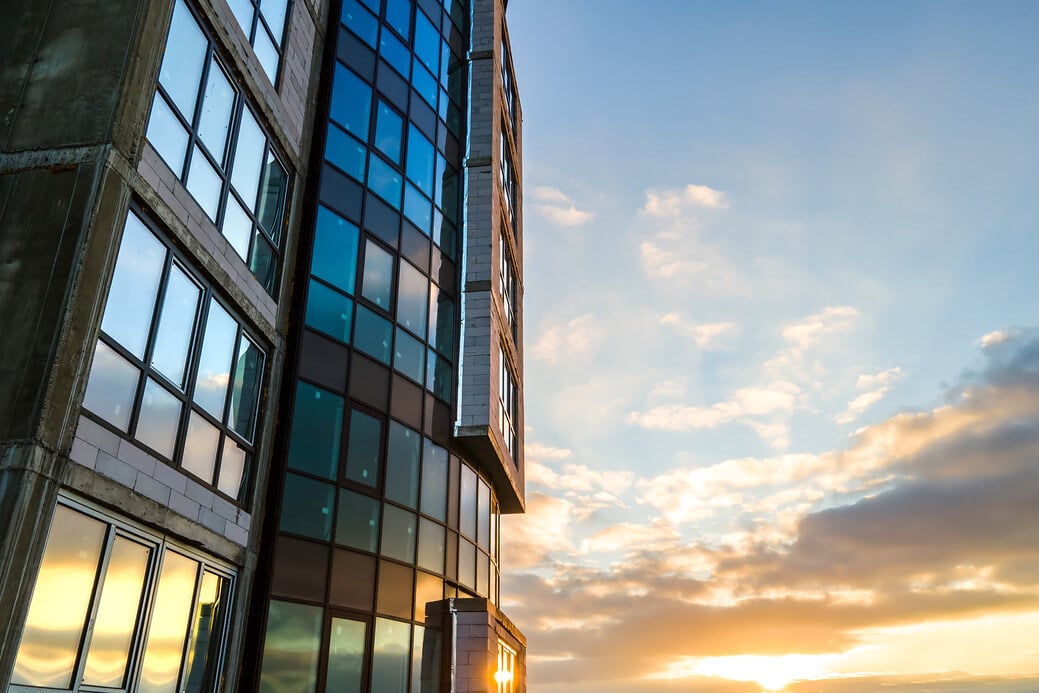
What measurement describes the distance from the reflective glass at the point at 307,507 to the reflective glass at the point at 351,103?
8929 millimetres

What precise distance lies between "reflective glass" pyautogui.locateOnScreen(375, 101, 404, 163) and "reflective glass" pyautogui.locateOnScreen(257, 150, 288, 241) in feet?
13.2

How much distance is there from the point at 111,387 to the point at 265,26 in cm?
919

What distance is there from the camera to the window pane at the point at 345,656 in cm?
1517

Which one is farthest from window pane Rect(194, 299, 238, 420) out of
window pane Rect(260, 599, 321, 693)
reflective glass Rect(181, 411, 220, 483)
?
window pane Rect(260, 599, 321, 693)

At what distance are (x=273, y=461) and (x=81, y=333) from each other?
627cm

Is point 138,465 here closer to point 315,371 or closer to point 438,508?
point 315,371

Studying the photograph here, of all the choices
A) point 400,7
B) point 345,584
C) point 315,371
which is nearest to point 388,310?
point 315,371

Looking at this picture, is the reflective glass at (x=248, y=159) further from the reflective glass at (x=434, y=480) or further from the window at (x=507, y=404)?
the window at (x=507, y=404)

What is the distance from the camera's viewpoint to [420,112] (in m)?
22.6

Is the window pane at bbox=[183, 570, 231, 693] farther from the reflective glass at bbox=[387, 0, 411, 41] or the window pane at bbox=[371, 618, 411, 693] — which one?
the reflective glass at bbox=[387, 0, 411, 41]

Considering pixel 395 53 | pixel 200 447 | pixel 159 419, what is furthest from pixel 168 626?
pixel 395 53

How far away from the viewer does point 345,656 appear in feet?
50.8

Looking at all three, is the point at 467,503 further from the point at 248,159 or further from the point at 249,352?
the point at 248,159

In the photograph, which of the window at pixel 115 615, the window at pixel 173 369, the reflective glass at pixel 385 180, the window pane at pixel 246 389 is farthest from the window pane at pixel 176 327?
the reflective glass at pixel 385 180
